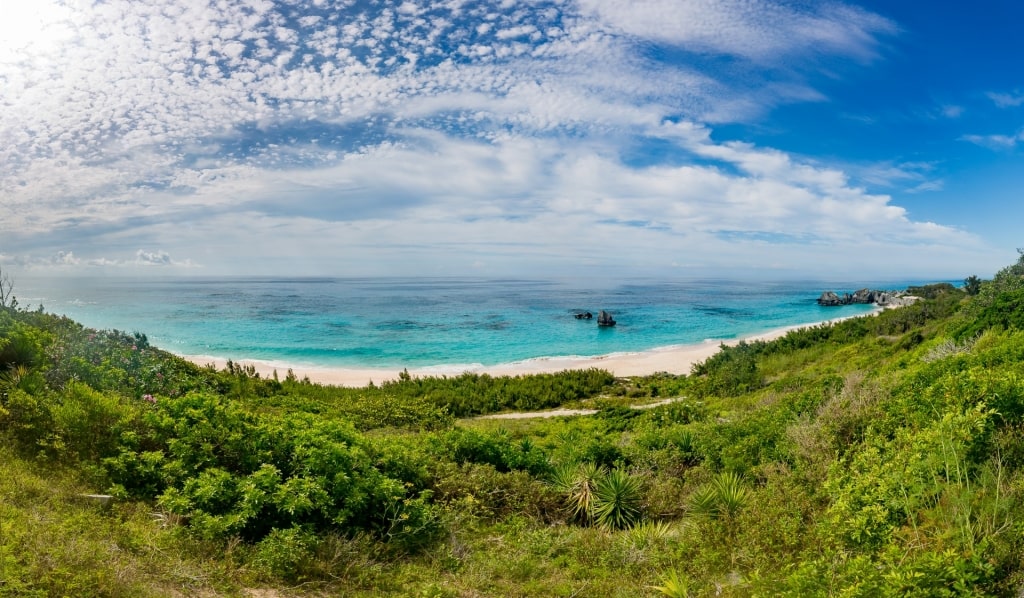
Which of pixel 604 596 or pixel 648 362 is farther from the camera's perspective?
pixel 648 362

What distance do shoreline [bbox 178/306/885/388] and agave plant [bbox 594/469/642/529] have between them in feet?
81.8

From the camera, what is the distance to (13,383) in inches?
310

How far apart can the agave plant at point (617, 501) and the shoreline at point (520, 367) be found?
24.9 m

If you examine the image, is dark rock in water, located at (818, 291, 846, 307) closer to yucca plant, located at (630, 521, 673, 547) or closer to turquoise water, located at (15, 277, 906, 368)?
A: turquoise water, located at (15, 277, 906, 368)

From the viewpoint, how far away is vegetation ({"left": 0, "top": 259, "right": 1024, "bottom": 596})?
4520mm

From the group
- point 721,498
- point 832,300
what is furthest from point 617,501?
point 832,300

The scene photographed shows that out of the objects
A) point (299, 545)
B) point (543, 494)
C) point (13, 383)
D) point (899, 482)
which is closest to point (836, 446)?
point (899, 482)

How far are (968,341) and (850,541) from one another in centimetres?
1409

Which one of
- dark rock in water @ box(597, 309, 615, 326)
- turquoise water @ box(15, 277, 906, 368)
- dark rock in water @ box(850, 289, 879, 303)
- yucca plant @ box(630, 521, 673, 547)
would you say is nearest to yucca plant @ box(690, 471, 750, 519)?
yucca plant @ box(630, 521, 673, 547)

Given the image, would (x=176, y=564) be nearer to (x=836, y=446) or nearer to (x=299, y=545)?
(x=299, y=545)

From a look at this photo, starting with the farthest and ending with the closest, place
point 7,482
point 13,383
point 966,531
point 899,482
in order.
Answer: point 13,383
point 7,482
point 899,482
point 966,531

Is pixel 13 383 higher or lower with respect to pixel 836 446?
higher

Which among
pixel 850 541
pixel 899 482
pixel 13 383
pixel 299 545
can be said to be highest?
pixel 13 383

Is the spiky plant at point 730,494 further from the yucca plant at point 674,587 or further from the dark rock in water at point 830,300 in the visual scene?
the dark rock in water at point 830,300
